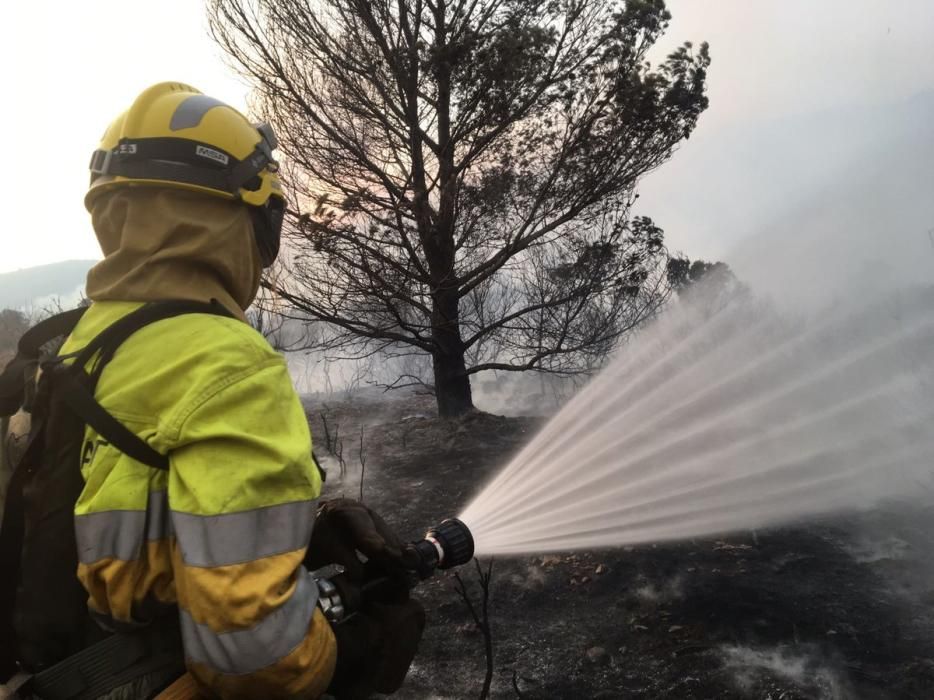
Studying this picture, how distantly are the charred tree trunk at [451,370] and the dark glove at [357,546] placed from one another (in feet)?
27.9

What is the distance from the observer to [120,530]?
1.39 meters

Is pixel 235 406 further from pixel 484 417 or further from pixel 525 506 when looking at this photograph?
pixel 484 417

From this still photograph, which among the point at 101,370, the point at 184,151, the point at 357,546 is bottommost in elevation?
the point at 357,546

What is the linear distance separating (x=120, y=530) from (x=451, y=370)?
9578 mm

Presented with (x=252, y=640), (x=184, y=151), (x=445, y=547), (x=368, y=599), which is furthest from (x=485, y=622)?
(x=184, y=151)

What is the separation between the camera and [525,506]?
5.05 metres

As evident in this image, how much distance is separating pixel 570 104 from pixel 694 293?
10977 mm

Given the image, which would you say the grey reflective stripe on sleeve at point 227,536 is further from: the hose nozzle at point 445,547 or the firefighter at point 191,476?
the hose nozzle at point 445,547

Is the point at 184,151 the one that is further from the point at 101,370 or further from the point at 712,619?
the point at 712,619

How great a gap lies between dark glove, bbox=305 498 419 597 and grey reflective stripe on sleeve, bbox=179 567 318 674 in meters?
0.39

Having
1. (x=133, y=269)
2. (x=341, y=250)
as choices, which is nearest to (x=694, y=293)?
(x=341, y=250)

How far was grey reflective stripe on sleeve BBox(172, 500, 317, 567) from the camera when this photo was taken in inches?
51.6

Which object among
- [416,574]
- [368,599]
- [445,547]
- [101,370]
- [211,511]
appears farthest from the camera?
[445,547]

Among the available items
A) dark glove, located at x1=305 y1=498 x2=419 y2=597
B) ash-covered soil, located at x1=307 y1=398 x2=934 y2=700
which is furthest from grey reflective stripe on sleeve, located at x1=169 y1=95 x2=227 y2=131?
ash-covered soil, located at x1=307 y1=398 x2=934 y2=700
